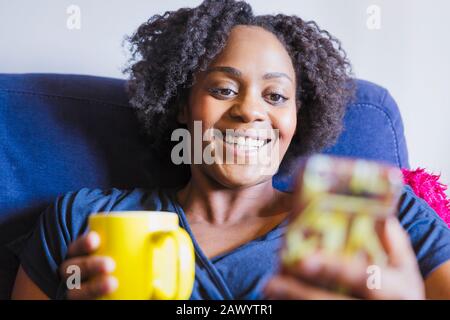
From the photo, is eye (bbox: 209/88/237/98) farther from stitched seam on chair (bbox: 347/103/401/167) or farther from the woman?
stitched seam on chair (bbox: 347/103/401/167)

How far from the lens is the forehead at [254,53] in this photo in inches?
37.1

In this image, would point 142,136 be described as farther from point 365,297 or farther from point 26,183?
point 365,297

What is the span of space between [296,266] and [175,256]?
5.2 inches

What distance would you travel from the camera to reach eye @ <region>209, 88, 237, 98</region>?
3.08 ft

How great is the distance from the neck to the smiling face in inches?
1.3

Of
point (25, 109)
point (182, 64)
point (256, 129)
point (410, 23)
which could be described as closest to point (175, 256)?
point (256, 129)

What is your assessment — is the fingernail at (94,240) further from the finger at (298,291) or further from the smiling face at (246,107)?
the smiling face at (246,107)

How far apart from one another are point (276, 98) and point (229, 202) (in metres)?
0.21

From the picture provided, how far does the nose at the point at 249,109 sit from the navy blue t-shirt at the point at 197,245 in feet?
0.59

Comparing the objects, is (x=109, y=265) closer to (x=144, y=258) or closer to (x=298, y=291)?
(x=144, y=258)

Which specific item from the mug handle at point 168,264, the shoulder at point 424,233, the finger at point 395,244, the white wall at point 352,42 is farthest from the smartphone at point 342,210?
the white wall at point 352,42

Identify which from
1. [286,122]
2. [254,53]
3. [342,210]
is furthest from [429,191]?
[342,210]

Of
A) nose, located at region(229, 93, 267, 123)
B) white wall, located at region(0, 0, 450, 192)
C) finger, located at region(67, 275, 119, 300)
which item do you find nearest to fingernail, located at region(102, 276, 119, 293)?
finger, located at region(67, 275, 119, 300)

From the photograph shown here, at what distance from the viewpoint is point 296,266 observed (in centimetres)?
58
